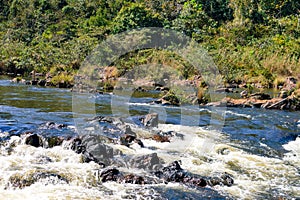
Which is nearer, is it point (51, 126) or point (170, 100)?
point (51, 126)

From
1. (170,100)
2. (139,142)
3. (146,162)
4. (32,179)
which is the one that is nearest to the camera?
(32,179)

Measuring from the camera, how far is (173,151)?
32.8ft

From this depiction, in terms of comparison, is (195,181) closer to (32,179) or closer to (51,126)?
(32,179)

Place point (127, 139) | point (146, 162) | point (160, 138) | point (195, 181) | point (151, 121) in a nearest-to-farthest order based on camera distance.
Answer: point (195, 181) < point (146, 162) < point (127, 139) < point (160, 138) < point (151, 121)

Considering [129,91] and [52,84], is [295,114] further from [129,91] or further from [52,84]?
[52,84]

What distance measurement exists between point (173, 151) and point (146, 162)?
1.79 meters

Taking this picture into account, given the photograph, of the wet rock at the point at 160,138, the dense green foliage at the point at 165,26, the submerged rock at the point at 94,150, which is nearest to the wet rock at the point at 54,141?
the submerged rock at the point at 94,150

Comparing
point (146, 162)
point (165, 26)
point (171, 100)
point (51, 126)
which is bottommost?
point (146, 162)

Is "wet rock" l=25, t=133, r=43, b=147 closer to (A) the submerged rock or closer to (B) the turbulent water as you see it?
(B) the turbulent water

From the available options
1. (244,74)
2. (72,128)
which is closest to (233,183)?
(72,128)

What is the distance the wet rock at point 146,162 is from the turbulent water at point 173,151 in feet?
0.91

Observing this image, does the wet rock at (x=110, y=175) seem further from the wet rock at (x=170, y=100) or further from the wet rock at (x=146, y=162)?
the wet rock at (x=170, y=100)

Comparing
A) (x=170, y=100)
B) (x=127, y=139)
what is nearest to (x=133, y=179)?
(x=127, y=139)

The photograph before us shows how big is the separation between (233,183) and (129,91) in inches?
635
